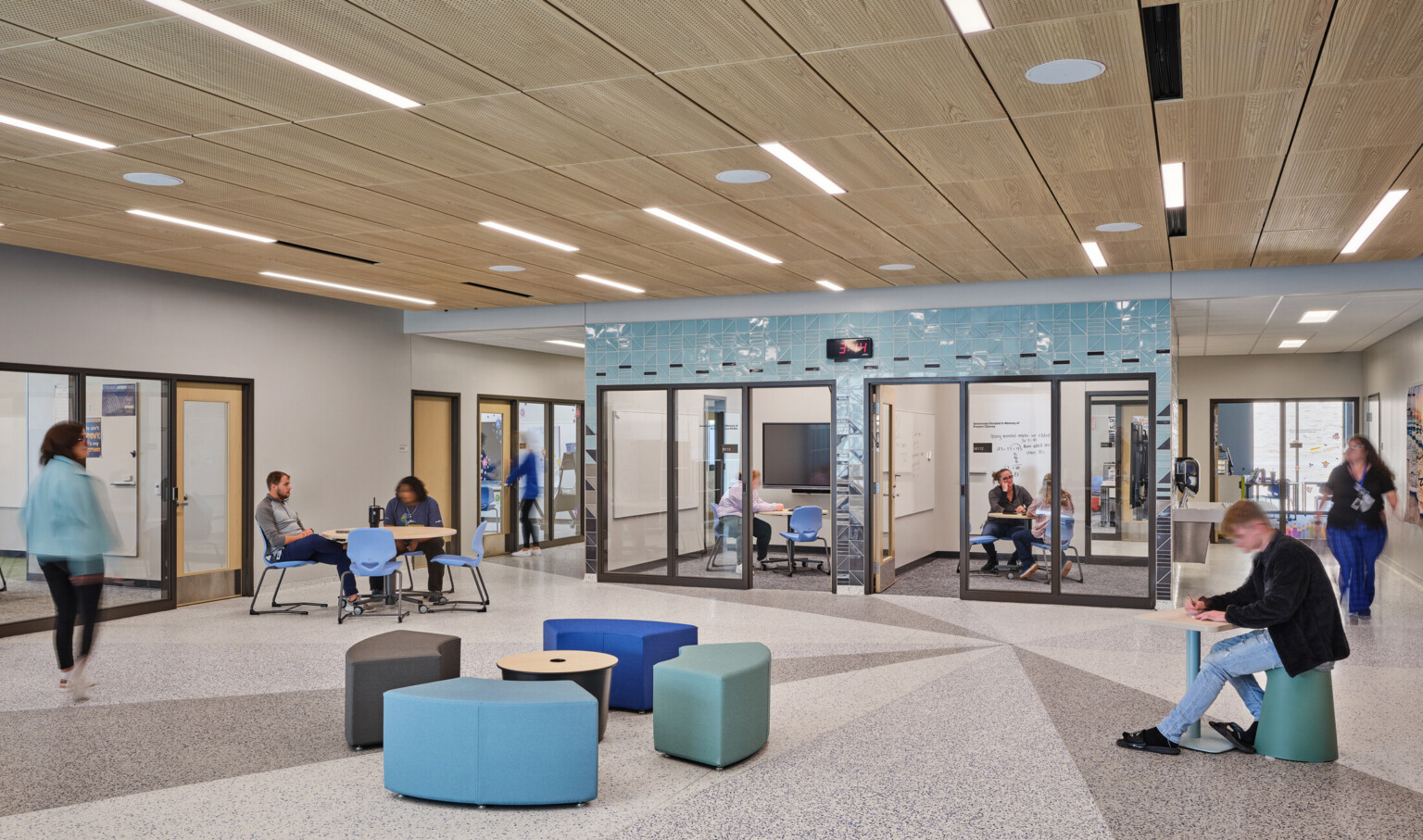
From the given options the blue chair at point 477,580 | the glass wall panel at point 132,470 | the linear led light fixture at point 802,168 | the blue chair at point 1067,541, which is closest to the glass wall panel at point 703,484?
the blue chair at point 477,580

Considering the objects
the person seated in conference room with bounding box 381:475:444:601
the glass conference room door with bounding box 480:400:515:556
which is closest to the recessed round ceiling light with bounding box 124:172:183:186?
the person seated in conference room with bounding box 381:475:444:601

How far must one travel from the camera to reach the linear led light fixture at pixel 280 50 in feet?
11.7

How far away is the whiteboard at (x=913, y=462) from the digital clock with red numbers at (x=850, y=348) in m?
1.69

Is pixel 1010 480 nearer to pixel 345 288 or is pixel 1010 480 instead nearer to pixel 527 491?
pixel 527 491

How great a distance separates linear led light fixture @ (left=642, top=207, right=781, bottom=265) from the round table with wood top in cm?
288

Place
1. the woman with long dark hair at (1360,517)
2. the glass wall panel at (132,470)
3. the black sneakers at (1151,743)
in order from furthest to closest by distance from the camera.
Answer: the glass wall panel at (132,470), the woman with long dark hair at (1360,517), the black sneakers at (1151,743)

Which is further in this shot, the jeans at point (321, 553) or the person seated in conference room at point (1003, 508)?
the person seated in conference room at point (1003, 508)

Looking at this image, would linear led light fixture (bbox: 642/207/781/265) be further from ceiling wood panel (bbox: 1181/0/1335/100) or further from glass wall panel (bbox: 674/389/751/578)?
ceiling wood panel (bbox: 1181/0/1335/100)

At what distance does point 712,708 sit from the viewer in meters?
4.67

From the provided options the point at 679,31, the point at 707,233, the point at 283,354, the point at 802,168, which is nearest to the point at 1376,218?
the point at 802,168

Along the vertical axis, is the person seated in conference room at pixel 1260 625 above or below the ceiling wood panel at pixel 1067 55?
below

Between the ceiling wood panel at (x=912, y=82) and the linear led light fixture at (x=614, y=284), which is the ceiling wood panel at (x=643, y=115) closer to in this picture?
the ceiling wood panel at (x=912, y=82)

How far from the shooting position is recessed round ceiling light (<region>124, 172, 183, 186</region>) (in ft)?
18.8

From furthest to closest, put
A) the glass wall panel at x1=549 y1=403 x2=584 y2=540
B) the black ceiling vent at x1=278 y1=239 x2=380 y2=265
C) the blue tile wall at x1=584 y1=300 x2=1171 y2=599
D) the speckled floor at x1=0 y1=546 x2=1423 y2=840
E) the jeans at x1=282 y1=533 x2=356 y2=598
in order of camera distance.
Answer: the glass wall panel at x1=549 y1=403 x2=584 y2=540, the blue tile wall at x1=584 y1=300 x2=1171 y2=599, the jeans at x1=282 y1=533 x2=356 y2=598, the black ceiling vent at x1=278 y1=239 x2=380 y2=265, the speckled floor at x1=0 y1=546 x2=1423 y2=840
